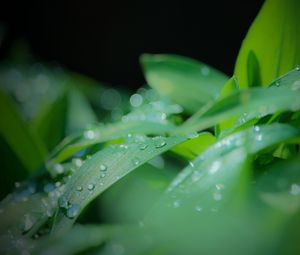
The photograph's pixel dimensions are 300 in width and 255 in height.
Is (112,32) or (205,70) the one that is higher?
(205,70)

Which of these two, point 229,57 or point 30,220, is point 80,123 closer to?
point 30,220

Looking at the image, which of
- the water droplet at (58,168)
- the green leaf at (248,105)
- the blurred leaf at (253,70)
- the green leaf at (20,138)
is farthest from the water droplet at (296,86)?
the green leaf at (20,138)

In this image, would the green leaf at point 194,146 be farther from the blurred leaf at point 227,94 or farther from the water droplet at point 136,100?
the water droplet at point 136,100

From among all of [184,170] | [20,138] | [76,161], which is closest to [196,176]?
[184,170]

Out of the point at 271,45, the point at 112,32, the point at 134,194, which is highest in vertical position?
the point at 271,45

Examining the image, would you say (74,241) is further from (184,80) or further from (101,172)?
(184,80)

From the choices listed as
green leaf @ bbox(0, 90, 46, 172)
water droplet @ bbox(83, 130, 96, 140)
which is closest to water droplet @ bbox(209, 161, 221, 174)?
water droplet @ bbox(83, 130, 96, 140)

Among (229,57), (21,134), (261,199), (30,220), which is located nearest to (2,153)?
(21,134)
